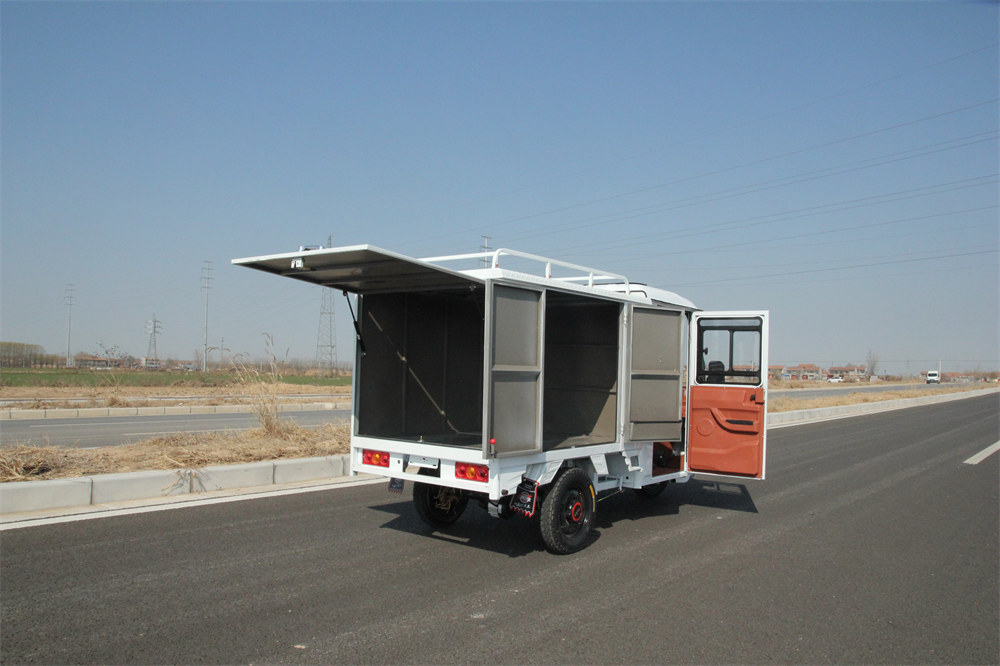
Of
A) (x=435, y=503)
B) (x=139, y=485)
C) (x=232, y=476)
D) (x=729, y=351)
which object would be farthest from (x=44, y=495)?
(x=729, y=351)

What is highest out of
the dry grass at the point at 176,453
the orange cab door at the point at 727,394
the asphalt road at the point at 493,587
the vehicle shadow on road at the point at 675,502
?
the orange cab door at the point at 727,394

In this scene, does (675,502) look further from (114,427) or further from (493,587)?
(114,427)

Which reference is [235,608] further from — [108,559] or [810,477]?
[810,477]

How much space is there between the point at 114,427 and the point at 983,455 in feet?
69.2

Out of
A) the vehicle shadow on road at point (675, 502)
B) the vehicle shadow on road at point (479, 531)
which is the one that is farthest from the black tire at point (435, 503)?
the vehicle shadow on road at point (675, 502)

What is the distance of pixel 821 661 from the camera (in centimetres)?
438

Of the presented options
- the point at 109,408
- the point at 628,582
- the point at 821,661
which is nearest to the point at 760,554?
the point at 628,582

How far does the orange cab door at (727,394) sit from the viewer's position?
8430mm

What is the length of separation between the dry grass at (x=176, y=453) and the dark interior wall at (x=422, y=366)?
10.4ft

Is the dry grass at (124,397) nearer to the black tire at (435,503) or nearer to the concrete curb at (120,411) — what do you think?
the concrete curb at (120,411)

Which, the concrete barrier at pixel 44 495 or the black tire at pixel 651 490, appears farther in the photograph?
the black tire at pixel 651 490

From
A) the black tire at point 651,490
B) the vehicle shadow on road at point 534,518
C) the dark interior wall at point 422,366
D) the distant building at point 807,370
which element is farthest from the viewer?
the distant building at point 807,370

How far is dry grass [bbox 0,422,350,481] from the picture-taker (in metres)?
8.24

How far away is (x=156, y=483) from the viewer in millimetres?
8469
